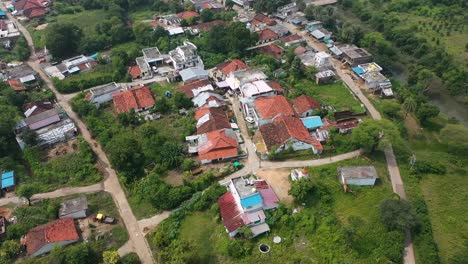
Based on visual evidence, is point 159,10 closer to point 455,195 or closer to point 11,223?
point 11,223

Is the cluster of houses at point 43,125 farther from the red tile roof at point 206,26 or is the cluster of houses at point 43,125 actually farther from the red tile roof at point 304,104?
the red tile roof at point 206,26

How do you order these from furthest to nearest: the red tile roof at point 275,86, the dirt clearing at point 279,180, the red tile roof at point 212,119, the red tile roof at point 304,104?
1. the red tile roof at point 275,86
2. the red tile roof at point 304,104
3. the red tile roof at point 212,119
4. the dirt clearing at point 279,180

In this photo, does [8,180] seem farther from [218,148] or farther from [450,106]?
[450,106]

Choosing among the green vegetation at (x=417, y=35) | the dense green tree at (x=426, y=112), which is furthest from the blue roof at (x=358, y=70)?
the dense green tree at (x=426, y=112)

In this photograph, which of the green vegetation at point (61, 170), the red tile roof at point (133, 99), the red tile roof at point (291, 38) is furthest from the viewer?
the red tile roof at point (291, 38)

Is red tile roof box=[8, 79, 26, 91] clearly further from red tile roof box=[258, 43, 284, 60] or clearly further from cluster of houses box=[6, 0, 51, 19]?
red tile roof box=[258, 43, 284, 60]

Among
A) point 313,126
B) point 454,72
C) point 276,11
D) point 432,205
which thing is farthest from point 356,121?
point 276,11
